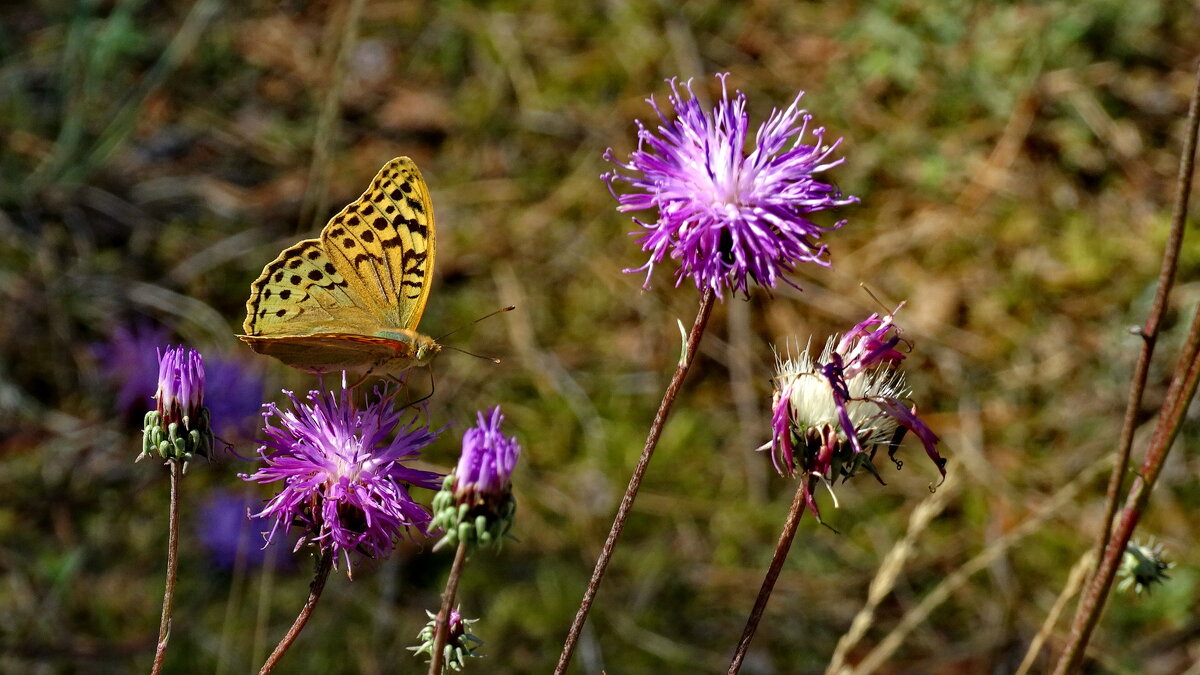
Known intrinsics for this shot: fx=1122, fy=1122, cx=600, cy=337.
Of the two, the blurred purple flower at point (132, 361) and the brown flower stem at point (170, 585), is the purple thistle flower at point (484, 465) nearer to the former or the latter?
the brown flower stem at point (170, 585)

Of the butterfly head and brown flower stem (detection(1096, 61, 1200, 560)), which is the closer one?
brown flower stem (detection(1096, 61, 1200, 560))

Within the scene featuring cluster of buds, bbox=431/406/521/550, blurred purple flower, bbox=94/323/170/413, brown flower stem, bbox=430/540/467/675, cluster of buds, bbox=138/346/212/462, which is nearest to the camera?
brown flower stem, bbox=430/540/467/675

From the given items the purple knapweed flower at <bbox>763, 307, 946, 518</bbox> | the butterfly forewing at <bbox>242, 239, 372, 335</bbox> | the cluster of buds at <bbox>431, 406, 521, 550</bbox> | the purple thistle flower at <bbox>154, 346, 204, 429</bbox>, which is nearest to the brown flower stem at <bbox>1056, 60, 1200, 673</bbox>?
the purple knapweed flower at <bbox>763, 307, 946, 518</bbox>

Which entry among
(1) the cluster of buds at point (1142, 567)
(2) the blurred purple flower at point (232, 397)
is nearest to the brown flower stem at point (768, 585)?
(1) the cluster of buds at point (1142, 567)

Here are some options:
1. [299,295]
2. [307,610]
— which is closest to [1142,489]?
[307,610]

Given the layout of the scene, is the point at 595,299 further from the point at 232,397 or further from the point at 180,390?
the point at 180,390

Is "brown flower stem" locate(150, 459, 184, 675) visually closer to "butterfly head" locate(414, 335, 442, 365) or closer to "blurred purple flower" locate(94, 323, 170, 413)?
"butterfly head" locate(414, 335, 442, 365)

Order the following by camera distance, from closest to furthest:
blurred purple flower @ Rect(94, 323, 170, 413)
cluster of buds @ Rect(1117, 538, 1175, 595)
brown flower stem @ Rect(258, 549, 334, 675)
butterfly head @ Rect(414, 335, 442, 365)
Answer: brown flower stem @ Rect(258, 549, 334, 675) → cluster of buds @ Rect(1117, 538, 1175, 595) → butterfly head @ Rect(414, 335, 442, 365) → blurred purple flower @ Rect(94, 323, 170, 413)
